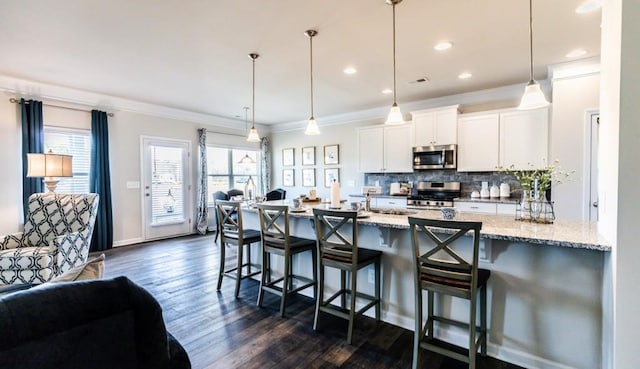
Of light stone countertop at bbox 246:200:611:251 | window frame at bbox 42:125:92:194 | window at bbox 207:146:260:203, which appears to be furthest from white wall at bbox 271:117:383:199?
light stone countertop at bbox 246:200:611:251

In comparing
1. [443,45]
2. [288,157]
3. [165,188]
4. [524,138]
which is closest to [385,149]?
[524,138]

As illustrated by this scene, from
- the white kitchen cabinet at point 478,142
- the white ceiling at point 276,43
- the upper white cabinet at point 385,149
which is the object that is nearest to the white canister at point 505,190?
the white kitchen cabinet at point 478,142

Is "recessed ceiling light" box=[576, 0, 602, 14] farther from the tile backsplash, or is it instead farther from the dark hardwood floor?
the dark hardwood floor

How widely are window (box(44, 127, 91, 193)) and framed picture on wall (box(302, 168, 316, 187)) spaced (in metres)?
4.16

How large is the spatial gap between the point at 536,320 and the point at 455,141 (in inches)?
135

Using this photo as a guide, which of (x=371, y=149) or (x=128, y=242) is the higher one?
(x=371, y=149)

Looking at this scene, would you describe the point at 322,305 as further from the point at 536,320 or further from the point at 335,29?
the point at 335,29

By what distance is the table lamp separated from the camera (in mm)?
3832

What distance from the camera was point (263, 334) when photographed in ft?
8.18

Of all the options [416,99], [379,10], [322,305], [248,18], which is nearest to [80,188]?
[248,18]

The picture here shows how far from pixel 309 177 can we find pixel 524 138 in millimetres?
4344

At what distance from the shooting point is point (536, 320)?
2000 mm

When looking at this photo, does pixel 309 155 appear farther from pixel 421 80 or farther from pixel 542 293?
pixel 542 293

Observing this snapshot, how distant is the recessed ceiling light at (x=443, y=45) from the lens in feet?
10.4
